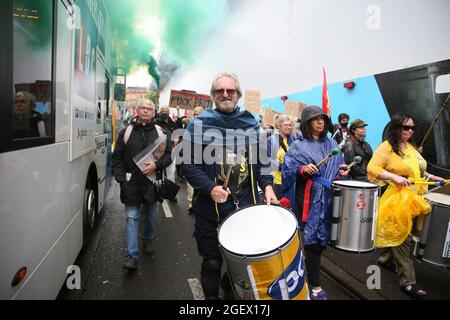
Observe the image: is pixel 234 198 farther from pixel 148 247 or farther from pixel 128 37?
pixel 128 37

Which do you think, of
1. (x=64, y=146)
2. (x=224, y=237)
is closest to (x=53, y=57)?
(x=64, y=146)

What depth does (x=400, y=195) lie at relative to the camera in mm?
3381

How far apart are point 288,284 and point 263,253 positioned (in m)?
0.29

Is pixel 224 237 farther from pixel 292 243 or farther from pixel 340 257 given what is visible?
pixel 340 257

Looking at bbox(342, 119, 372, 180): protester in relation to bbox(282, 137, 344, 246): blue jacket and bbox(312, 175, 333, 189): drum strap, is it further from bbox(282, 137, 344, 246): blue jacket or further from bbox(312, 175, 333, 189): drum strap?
bbox(312, 175, 333, 189): drum strap

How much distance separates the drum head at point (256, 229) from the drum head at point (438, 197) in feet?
7.02

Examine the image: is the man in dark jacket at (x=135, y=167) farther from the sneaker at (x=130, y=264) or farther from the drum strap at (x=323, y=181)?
the drum strap at (x=323, y=181)

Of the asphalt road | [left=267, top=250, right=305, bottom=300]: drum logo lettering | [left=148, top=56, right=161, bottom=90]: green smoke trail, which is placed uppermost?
[left=148, top=56, right=161, bottom=90]: green smoke trail

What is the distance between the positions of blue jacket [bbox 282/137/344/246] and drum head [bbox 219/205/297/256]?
94 cm

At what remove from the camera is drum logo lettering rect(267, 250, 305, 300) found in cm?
190

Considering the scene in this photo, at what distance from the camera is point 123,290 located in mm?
3211

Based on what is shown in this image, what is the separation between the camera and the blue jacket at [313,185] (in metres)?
3.00

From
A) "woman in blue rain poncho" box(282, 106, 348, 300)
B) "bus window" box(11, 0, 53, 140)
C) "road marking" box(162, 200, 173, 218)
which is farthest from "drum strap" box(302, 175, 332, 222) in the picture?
"road marking" box(162, 200, 173, 218)

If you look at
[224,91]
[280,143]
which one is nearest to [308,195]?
[224,91]
